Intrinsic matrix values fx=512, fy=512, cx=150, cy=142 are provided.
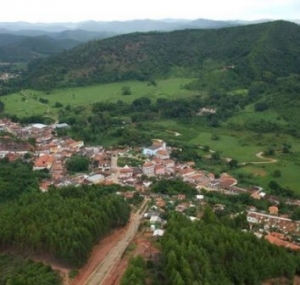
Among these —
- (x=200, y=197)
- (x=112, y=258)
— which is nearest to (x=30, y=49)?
(x=200, y=197)

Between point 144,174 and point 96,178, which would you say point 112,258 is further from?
point 144,174

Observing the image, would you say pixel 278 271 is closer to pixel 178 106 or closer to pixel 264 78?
pixel 178 106

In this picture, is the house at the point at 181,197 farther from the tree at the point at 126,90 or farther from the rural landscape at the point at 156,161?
the tree at the point at 126,90

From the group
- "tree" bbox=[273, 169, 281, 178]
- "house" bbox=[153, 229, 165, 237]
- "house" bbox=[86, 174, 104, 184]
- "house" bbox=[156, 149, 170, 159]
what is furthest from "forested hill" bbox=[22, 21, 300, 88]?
"house" bbox=[153, 229, 165, 237]

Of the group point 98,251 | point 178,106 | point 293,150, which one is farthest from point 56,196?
point 178,106

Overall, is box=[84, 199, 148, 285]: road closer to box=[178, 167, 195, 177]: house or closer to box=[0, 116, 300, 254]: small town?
box=[0, 116, 300, 254]: small town

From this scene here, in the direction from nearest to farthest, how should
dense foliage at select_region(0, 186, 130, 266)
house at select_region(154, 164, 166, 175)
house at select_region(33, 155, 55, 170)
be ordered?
1. dense foliage at select_region(0, 186, 130, 266)
2. house at select_region(154, 164, 166, 175)
3. house at select_region(33, 155, 55, 170)

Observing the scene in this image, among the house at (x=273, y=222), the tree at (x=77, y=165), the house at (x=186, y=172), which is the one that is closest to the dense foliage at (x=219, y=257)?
the house at (x=273, y=222)
